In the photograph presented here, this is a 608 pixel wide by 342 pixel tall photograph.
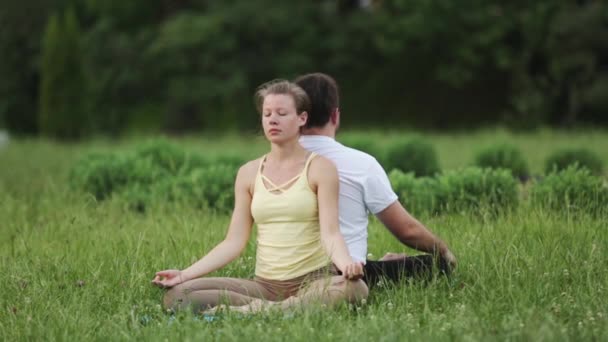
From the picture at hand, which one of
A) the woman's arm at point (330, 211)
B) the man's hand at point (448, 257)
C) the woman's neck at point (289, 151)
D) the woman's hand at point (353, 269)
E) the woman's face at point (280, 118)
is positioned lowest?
the man's hand at point (448, 257)

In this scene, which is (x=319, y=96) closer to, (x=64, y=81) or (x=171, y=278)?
(x=171, y=278)

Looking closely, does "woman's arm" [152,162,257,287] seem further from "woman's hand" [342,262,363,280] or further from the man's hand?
the man's hand

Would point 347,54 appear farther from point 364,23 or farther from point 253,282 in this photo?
point 253,282

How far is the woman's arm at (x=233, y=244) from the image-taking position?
4.61 metres

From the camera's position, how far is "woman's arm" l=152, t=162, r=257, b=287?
4.61 meters

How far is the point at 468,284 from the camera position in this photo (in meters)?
4.77

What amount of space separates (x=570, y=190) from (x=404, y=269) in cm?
271

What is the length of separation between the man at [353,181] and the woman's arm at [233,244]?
0.35 metres

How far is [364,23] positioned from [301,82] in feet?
70.1

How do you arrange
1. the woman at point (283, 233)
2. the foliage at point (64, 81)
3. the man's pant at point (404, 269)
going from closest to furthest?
the woman at point (283, 233)
the man's pant at point (404, 269)
the foliage at point (64, 81)

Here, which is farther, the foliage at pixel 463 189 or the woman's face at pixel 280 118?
the foliage at pixel 463 189

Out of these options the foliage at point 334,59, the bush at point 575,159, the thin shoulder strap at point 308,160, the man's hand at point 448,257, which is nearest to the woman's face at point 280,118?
the thin shoulder strap at point 308,160

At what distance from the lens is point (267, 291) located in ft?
15.3

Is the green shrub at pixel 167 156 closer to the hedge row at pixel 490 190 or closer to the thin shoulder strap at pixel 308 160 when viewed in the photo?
the hedge row at pixel 490 190
